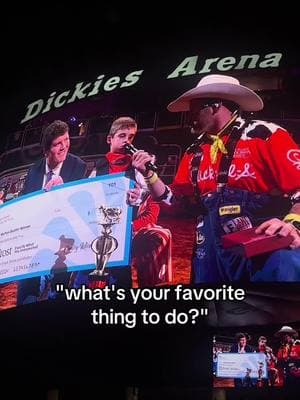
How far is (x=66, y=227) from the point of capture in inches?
324

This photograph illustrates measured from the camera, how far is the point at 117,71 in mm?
8984

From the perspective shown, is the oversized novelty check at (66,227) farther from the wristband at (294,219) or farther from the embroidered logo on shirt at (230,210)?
the wristband at (294,219)

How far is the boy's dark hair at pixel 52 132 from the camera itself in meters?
8.78

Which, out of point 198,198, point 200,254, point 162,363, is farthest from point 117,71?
point 162,363

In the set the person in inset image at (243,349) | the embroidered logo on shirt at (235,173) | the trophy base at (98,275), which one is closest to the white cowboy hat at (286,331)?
the person in inset image at (243,349)

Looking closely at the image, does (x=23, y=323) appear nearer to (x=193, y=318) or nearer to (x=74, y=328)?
(x=74, y=328)

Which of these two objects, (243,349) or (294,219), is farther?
(294,219)

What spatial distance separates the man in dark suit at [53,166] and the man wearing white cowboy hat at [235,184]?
826mm

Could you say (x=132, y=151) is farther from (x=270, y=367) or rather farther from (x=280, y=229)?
(x=270, y=367)

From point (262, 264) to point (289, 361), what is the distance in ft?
3.33

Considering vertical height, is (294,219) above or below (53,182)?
below

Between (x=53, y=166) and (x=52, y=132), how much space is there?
47 cm

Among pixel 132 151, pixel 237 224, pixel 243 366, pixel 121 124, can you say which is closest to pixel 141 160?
pixel 132 151

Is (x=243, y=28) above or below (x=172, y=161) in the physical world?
above
